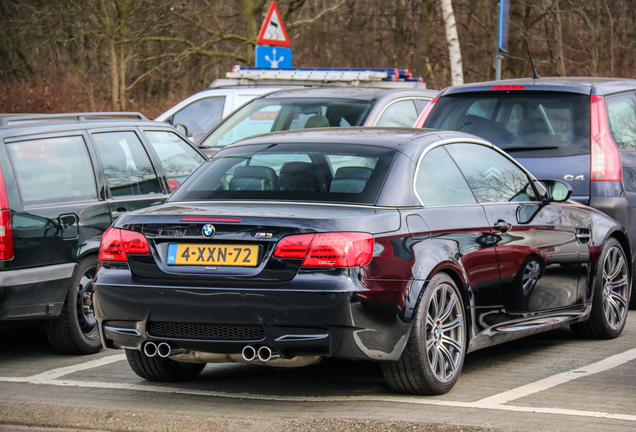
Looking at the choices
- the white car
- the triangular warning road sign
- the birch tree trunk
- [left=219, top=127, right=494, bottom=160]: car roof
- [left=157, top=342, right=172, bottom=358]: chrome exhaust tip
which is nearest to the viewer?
[left=157, top=342, right=172, bottom=358]: chrome exhaust tip

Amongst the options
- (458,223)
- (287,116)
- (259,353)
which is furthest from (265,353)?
(287,116)

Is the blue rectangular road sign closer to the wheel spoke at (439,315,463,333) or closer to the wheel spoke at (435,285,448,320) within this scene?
the wheel spoke at (439,315,463,333)

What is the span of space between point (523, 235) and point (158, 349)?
2.59m

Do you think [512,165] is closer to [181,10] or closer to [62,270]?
[62,270]

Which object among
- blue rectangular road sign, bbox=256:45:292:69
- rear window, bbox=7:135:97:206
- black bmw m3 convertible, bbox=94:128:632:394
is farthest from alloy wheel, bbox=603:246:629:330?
blue rectangular road sign, bbox=256:45:292:69

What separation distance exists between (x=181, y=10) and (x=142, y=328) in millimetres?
21221

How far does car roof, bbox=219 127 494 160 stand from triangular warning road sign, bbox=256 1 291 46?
35.5ft

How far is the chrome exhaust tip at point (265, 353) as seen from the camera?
498 cm

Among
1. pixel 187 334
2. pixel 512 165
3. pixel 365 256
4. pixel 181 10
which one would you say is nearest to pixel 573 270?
pixel 512 165

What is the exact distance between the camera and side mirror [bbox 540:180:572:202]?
683 cm

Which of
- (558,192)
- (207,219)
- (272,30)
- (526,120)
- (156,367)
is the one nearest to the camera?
(207,219)

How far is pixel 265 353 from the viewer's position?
500 cm

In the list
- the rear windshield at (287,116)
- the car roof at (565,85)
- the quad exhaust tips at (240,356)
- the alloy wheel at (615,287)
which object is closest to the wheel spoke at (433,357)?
the quad exhaust tips at (240,356)

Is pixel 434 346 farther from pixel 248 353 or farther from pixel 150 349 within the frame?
pixel 150 349
